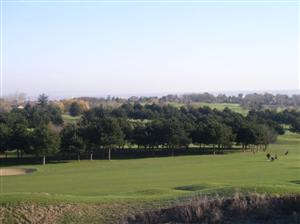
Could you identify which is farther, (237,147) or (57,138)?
(237,147)

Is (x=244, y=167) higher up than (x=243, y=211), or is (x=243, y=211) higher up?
(x=243, y=211)

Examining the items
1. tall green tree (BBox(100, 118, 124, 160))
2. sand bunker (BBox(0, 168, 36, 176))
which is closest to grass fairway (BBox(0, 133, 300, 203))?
sand bunker (BBox(0, 168, 36, 176))

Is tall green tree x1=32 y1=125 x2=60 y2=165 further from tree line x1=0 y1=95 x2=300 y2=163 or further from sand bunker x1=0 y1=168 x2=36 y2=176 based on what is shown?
sand bunker x1=0 y1=168 x2=36 y2=176

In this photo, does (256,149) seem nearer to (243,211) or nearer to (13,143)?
(13,143)

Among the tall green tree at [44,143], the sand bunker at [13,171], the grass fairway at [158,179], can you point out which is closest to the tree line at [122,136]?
the tall green tree at [44,143]

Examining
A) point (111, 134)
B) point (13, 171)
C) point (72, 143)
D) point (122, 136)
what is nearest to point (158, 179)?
point (13, 171)

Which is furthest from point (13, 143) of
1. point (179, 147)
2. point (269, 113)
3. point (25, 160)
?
point (269, 113)

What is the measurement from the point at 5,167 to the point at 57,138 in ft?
33.6

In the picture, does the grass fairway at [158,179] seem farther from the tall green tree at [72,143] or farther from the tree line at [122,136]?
the tall green tree at [72,143]

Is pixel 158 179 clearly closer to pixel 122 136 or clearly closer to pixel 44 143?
pixel 44 143

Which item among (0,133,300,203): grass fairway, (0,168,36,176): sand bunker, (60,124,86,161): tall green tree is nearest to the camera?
(0,133,300,203): grass fairway

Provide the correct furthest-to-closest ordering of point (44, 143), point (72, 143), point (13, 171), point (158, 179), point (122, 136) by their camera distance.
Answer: point (122, 136) < point (72, 143) < point (44, 143) < point (13, 171) < point (158, 179)

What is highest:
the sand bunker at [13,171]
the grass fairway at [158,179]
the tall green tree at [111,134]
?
the tall green tree at [111,134]

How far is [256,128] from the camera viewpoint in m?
87.2
